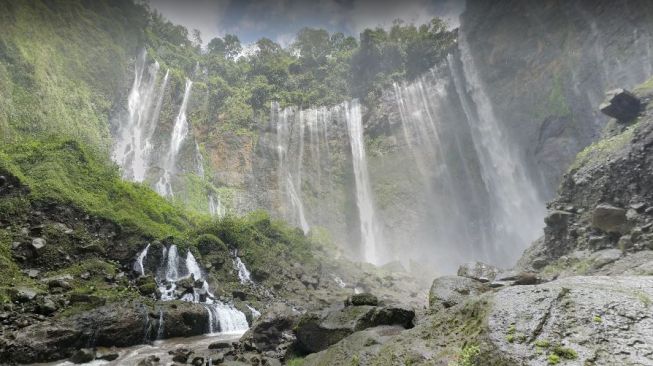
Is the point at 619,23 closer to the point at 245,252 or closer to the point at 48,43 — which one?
the point at 245,252

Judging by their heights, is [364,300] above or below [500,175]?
below

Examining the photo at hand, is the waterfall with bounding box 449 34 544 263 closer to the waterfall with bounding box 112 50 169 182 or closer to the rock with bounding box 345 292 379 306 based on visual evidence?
the rock with bounding box 345 292 379 306

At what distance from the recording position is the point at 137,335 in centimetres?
1010

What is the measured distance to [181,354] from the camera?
8.70 metres

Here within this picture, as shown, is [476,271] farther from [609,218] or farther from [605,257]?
[609,218]

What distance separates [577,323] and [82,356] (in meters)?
9.44

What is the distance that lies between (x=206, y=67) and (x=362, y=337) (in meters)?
45.8

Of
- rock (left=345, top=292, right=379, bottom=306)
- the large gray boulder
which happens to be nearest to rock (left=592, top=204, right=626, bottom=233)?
rock (left=345, top=292, right=379, bottom=306)

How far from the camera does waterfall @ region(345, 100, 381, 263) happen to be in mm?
37062

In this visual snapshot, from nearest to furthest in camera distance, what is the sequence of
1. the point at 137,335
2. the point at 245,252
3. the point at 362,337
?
1. the point at 362,337
2. the point at 137,335
3. the point at 245,252

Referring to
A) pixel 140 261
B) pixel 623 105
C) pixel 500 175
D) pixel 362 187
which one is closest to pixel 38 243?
pixel 140 261

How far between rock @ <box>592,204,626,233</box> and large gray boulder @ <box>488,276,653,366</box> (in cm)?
1158

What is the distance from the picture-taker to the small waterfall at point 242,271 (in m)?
18.6

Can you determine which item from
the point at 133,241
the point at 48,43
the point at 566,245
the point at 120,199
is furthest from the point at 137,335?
the point at 48,43
